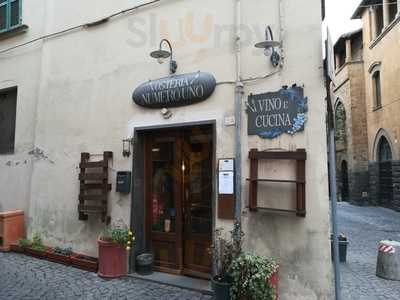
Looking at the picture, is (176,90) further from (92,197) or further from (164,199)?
(92,197)

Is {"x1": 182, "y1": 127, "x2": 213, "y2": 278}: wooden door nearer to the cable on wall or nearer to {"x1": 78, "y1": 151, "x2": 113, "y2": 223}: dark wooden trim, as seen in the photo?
{"x1": 78, "y1": 151, "x2": 113, "y2": 223}: dark wooden trim

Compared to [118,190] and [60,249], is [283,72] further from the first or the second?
[60,249]

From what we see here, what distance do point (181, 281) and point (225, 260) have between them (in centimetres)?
126

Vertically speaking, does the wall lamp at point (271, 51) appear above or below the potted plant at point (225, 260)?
above

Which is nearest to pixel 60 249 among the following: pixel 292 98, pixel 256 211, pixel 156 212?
pixel 156 212

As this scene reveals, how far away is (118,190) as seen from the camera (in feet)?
20.6

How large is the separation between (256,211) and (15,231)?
5.12m

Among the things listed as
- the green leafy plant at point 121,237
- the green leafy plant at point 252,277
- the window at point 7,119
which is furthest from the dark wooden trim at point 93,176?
the window at point 7,119

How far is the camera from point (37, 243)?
24.0ft

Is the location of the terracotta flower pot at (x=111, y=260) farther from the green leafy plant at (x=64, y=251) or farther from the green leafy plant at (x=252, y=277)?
the green leafy plant at (x=252, y=277)

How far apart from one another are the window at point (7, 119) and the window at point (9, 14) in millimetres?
1387

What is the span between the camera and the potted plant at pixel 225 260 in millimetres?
4590

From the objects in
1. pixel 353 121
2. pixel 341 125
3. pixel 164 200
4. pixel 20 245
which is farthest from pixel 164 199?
pixel 341 125

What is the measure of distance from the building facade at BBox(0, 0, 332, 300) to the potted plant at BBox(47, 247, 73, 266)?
155 mm
